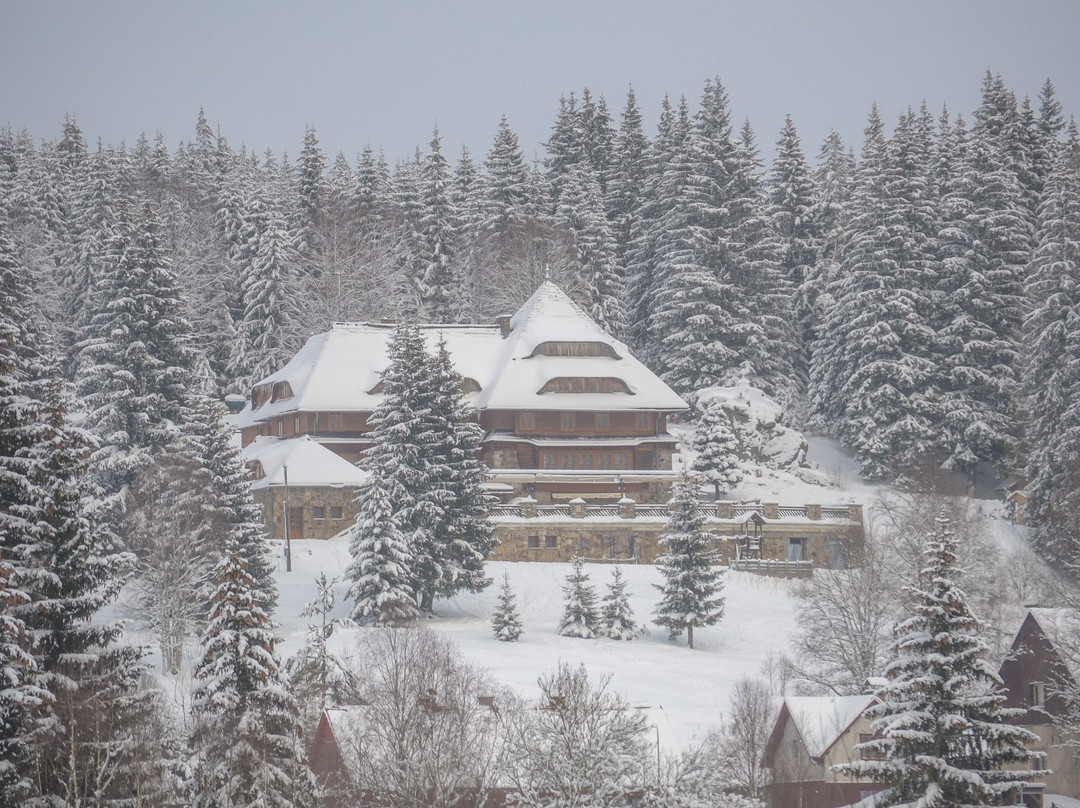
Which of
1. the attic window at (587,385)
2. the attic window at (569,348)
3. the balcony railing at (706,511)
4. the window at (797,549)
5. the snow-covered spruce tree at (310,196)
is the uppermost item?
the snow-covered spruce tree at (310,196)

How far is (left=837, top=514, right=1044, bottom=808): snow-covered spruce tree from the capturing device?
2133cm

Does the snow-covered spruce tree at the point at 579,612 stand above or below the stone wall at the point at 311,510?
below

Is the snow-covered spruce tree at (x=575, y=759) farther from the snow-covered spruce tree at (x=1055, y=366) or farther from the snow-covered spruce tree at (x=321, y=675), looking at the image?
the snow-covered spruce tree at (x=1055, y=366)

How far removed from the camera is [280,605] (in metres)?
43.5

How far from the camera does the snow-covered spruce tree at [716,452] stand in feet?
196

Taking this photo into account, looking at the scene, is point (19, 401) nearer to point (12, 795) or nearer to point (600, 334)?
point (12, 795)

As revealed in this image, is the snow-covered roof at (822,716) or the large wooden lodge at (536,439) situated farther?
the large wooden lodge at (536,439)

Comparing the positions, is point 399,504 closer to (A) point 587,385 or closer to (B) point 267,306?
(A) point 587,385

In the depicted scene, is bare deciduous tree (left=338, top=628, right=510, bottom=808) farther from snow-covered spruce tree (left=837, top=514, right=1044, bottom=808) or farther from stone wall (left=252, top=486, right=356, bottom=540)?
stone wall (left=252, top=486, right=356, bottom=540)

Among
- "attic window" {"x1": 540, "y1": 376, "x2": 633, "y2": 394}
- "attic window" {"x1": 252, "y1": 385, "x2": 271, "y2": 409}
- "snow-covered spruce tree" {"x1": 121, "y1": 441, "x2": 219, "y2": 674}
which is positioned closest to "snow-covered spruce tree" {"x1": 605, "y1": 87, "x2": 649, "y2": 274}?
"attic window" {"x1": 540, "y1": 376, "x2": 633, "y2": 394}

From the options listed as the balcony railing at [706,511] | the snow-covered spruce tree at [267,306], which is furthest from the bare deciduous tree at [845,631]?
the snow-covered spruce tree at [267,306]

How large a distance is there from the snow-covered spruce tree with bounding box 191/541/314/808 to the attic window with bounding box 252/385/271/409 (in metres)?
46.9

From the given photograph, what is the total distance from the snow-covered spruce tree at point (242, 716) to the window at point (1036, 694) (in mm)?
22404

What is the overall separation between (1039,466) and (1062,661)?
73.6ft
